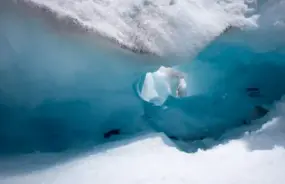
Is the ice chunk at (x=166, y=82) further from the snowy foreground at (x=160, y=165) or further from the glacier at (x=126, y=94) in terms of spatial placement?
the snowy foreground at (x=160, y=165)

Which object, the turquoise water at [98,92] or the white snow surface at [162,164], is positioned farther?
the turquoise water at [98,92]

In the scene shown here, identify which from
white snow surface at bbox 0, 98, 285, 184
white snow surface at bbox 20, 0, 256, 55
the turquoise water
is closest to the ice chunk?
the turquoise water

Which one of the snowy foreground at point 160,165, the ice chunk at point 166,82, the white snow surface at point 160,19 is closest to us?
the snowy foreground at point 160,165

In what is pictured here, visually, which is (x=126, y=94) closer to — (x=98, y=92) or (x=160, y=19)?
(x=98, y=92)

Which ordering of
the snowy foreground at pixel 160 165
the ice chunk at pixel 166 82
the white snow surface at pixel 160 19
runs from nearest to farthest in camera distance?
1. the snowy foreground at pixel 160 165
2. the white snow surface at pixel 160 19
3. the ice chunk at pixel 166 82

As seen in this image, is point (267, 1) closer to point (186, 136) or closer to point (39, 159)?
point (186, 136)

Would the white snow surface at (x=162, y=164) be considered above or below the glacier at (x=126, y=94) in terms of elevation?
below

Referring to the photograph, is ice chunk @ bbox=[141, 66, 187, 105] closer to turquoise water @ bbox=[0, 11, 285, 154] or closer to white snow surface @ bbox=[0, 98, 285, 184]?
turquoise water @ bbox=[0, 11, 285, 154]

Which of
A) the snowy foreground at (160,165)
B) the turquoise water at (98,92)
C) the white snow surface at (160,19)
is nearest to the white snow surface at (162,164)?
the snowy foreground at (160,165)

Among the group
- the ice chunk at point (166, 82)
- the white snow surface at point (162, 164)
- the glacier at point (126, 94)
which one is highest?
the ice chunk at point (166, 82)
